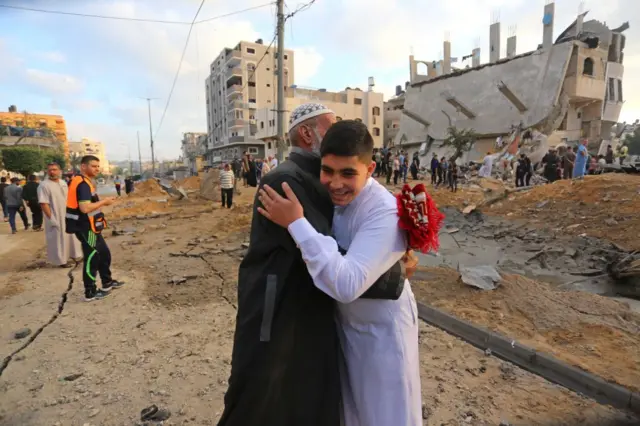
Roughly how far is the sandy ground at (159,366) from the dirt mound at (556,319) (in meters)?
0.59

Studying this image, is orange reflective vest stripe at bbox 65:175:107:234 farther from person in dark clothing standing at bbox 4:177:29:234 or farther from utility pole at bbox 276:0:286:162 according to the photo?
A: person in dark clothing standing at bbox 4:177:29:234

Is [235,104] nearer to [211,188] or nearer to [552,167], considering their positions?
[211,188]

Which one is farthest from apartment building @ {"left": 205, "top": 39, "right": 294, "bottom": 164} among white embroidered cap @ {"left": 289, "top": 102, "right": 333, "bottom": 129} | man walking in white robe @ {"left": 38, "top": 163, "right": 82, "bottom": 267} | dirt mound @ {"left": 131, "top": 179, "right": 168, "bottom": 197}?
white embroidered cap @ {"left": 289, "top": 102, "right": 333, "bottom": 129}

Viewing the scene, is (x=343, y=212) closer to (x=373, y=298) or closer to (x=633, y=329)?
(x=373, y=298)

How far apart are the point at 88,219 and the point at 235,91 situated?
58.3 meters

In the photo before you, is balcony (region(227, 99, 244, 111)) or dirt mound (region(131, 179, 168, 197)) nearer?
dirt mound (region(131, 179, 168, 197))

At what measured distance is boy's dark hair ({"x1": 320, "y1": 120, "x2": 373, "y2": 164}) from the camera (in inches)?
49.6

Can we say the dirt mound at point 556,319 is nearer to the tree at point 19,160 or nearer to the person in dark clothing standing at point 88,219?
the person in dark clothing standing at point 88,219

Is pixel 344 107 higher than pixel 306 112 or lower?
higher

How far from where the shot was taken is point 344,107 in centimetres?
5019

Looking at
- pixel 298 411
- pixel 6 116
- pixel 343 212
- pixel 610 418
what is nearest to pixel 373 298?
pixel 343 212

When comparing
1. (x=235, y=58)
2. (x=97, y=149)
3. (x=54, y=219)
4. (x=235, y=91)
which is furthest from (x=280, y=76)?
(x=97, y=149)

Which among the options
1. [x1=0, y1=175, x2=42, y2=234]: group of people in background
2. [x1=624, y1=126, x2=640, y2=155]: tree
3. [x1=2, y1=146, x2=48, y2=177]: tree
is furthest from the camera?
[x1=624, y1=126, x2=640, y2=155]: tree

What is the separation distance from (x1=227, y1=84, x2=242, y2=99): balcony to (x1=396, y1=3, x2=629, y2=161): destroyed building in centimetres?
3147
